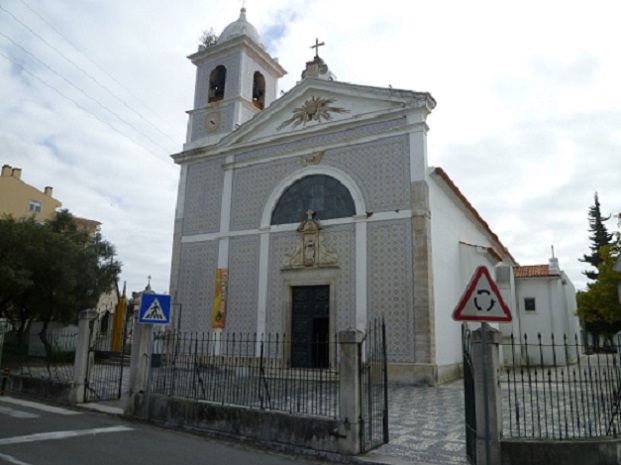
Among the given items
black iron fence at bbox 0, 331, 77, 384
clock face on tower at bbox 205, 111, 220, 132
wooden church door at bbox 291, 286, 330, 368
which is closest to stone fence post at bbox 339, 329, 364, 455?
black iron fence at bbox 0, 331, 77, 384

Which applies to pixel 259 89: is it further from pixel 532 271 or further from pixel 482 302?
pixel 482 302

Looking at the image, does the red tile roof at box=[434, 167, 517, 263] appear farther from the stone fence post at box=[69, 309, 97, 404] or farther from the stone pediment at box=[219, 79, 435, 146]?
the stone fence post at box=[69, 309, 97, 404]

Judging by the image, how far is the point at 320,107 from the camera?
55.5ft

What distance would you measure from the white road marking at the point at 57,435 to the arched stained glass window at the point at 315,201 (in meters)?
9.34

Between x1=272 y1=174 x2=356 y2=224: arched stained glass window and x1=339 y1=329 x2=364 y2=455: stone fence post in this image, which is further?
x1=272 y1=174 x2=356 y2=224: arched stained glass window

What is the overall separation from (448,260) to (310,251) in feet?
15.2

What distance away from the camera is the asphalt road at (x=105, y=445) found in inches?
238

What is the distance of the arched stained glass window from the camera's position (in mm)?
15727

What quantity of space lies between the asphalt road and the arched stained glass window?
8.95 metres

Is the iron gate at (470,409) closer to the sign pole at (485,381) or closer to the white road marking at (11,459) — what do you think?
the sign pole at (485,381)

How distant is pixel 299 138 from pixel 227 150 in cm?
318

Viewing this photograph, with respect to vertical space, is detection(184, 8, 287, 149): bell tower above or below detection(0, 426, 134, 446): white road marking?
above

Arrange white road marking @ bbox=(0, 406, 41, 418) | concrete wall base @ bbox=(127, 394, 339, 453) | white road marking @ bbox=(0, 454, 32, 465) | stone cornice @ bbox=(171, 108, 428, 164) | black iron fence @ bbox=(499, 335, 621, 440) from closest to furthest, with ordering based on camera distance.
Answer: white road marking @ bbox=(0, 454, 32, 465), black iron fence @ bbox=(499, 335, 621, 440), concrete wall base @ bbox=(127, 394, 339, 453), white road marking @ bbox=(0, 406, 41, 418), stone cornice @ bbox=(171, 108, 428, 164)

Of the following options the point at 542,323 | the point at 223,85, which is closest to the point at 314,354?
the point at 223,85
